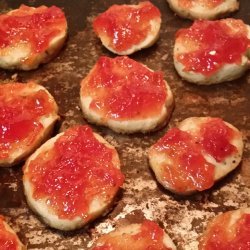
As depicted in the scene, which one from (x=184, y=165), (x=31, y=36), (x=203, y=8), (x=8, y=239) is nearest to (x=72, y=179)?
(x=8, y=239)

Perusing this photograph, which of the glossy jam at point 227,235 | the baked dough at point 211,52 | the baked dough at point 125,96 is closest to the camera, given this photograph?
the glossy jam at point 227,235

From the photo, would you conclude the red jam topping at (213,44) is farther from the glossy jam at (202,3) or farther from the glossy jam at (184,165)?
the glossy jam at (184,165)

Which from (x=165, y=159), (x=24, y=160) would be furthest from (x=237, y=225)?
(x=24, y=160)

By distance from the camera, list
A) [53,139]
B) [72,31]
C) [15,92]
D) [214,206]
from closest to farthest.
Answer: [214,206], [53,139], [15,92], [72,31]

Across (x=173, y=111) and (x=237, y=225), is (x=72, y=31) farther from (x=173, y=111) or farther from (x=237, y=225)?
(x=237, y=225)

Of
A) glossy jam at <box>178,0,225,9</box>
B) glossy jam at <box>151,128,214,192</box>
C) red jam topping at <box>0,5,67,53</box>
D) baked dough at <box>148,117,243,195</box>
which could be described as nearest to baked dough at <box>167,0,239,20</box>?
glossy jam at <box>178,0,225,9</box>

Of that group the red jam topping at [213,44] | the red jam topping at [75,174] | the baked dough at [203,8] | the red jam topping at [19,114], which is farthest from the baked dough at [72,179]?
the baked dough at [203,8]
